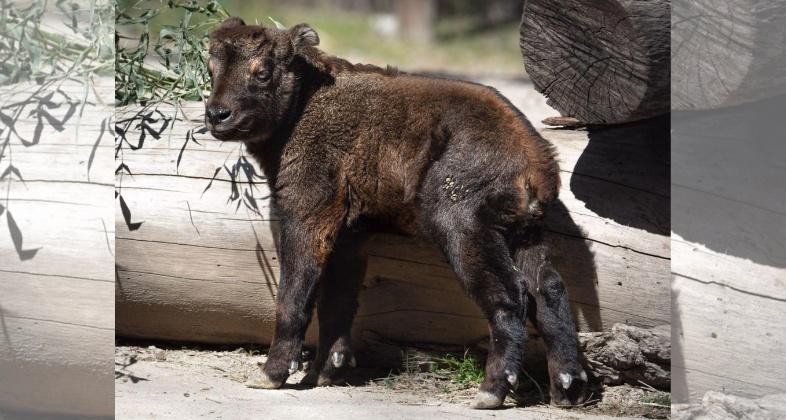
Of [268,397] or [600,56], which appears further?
[268,397]

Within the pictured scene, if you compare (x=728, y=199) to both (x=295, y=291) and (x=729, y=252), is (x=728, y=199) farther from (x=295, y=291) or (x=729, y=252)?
(x=295, y=291)

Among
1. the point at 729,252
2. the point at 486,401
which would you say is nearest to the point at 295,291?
the point at 486,401

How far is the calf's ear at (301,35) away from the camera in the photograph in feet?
15.7

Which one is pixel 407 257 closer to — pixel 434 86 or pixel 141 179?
pixel 434 86

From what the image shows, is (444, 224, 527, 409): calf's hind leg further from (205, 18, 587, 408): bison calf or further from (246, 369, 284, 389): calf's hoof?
(246, 369, 284, 389): calf's hoof

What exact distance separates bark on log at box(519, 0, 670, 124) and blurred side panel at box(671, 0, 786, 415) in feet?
0.29

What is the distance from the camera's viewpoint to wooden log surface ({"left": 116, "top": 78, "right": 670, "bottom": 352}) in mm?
4754

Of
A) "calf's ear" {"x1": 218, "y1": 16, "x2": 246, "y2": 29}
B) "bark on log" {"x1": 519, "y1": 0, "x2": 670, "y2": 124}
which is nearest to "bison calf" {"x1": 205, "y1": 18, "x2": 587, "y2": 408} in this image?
"calf's ear" {"x1": 218, "y1": 16, "x2": 246, "y2": 29}

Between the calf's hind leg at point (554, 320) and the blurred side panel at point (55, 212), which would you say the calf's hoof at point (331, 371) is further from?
the blurred side panel at point (55, 212)

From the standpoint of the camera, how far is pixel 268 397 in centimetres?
454

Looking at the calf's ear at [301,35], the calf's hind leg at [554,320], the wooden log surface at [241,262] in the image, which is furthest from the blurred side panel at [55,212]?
the calf's hind leg at [554,320]

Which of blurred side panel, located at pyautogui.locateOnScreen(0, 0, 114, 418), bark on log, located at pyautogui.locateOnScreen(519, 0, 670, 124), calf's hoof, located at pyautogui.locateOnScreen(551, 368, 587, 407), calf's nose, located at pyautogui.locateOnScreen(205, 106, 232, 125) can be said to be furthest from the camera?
calf's nose, located at pyautogui.locateOnScreen(205, 106, 232, 125)

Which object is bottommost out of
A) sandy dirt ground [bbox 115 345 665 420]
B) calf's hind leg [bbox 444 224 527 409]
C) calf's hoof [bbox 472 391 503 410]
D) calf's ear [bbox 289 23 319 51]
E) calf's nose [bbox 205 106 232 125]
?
sandy dirt ground [bbox 115 345 665 420]

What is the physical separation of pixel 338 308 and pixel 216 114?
118 cm
